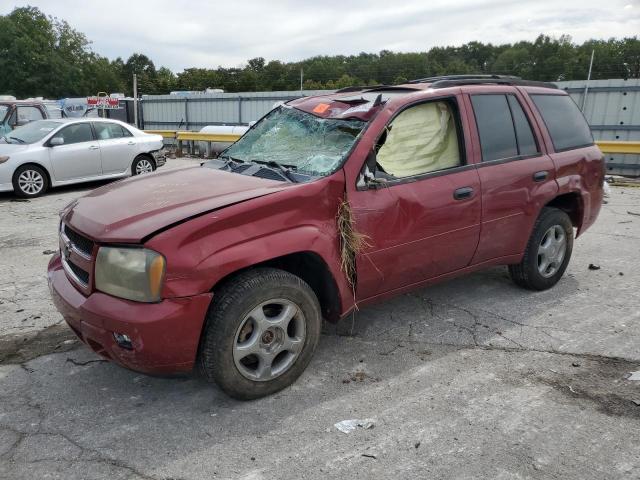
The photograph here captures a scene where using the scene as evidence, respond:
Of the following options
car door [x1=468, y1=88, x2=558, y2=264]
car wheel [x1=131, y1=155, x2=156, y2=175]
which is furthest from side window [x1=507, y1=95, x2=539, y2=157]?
car wheel [x1=131, y1=155, x2=156, y2=175]

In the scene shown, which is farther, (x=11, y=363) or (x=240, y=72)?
(x=240, y=72)

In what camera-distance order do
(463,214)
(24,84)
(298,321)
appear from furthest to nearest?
1. (24,84)
2. (463,214)
3. (298,321)

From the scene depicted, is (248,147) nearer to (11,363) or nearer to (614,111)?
(11,363)

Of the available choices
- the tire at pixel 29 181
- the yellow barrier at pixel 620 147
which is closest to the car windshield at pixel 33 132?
the tire at pixel 29 181

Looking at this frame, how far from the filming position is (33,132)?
1037 centimetres

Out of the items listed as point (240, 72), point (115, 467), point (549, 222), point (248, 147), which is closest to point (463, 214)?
point (549, 222)

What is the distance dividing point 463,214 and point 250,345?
1.88 metres

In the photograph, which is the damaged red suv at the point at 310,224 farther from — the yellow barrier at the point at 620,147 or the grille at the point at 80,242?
the yellow barrier at the point at 620,147

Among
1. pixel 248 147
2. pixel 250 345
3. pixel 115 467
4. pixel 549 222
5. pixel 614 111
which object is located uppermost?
pixel 614 111

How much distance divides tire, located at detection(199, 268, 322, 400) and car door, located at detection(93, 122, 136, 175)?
9125 millimetres

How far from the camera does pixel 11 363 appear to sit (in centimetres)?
353

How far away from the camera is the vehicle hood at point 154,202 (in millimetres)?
2773

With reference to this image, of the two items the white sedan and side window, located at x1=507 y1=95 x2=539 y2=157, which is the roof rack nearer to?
side window, located at x1=507 y1=95 x2=539 y2=157

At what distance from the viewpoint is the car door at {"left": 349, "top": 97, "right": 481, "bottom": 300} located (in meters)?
3.37
